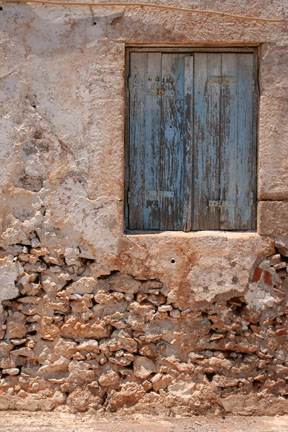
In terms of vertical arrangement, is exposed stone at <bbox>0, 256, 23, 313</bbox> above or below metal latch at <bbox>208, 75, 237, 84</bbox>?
below

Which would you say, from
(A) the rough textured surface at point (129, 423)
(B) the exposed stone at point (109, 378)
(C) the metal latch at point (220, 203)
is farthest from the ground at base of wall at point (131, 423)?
(C) the metal latch at point (220, 203)

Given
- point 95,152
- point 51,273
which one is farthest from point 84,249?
point 95,152

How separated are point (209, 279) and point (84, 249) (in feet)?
2.92

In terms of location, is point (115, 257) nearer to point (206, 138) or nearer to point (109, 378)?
point (109, 378)

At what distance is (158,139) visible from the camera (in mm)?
3457

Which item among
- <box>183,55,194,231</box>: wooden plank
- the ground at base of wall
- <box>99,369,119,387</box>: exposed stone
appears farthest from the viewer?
<box>183,55,194,231</box>: wooden plank

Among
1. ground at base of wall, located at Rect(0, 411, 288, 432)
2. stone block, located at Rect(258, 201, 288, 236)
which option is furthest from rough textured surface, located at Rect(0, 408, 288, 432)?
stone block, located at Rect(258, 201, 288, 236)

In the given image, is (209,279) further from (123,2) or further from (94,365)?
(123,2)

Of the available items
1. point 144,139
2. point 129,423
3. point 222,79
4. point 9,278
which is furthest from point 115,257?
point 222,79

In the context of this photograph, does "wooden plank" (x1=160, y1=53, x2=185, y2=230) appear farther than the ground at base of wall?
Yes

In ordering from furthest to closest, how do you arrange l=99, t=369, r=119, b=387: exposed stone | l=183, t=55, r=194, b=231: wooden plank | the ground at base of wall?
l=183, t=55, r=194, b=231: wooden plank, l=99, t=369, r=119, b=387: exposed stone, the ground at base of wall

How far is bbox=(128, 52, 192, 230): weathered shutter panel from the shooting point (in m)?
3.43

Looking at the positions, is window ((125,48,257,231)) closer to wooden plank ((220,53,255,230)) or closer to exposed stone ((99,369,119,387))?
wooden plank ((220,53,255,230))

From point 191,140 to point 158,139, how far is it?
0.78 ft
